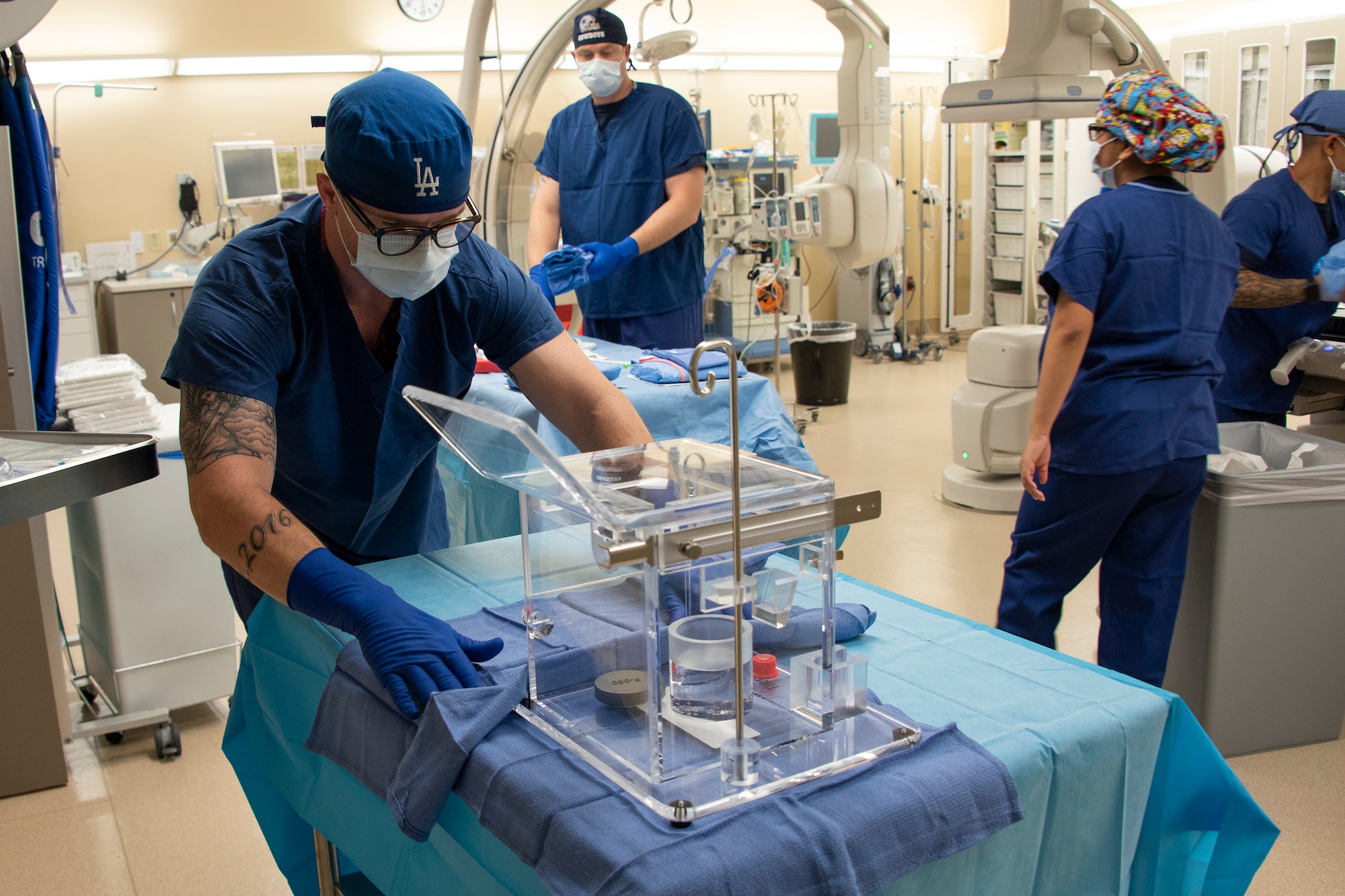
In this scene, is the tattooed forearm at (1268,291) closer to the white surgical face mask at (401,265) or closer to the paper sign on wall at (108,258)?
the white surgical face mask at (401,265)

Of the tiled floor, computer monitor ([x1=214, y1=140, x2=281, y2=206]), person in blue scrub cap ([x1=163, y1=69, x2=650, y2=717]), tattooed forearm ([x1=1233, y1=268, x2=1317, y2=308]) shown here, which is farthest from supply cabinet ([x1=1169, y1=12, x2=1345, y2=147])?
computer monitor ([x1=214, y1=140, x2=281, y2=206])

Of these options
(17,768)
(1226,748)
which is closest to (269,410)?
(17,768)

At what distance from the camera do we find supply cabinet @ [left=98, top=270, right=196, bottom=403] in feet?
20.2

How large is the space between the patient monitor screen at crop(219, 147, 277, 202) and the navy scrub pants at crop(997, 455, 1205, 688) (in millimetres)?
5403

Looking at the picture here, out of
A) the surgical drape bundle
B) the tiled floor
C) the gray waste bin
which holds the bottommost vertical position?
the tiled floor

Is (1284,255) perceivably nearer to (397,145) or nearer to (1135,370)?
(1135,370)

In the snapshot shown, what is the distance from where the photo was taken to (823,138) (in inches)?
291

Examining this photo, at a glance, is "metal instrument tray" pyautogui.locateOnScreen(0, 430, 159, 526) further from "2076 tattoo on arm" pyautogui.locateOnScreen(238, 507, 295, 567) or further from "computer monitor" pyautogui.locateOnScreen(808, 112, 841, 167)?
"computer monitor" pyautogui.locateOnScreen(808, 112, 841, 167)

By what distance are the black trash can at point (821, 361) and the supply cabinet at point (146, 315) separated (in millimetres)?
3554

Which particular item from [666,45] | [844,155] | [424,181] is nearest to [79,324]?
[666,45]

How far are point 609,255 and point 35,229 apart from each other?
63.6 inches

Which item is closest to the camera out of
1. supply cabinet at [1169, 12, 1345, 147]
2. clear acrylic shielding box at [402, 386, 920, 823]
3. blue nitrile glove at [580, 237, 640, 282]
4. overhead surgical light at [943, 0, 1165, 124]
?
clear acrylic shielding box at [402, 386, 920, 823]

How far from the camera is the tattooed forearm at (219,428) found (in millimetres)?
1523

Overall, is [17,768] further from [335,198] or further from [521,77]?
[521,77]
